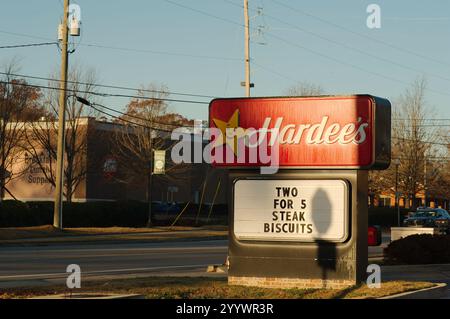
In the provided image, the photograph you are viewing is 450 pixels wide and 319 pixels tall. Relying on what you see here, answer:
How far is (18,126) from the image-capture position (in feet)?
203

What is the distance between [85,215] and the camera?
51.6 meters

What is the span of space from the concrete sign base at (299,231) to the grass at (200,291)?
1.78 feet

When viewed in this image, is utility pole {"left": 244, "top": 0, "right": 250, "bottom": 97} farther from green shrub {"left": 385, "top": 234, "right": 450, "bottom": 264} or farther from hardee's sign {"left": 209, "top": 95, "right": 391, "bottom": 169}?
hardee's sign {"left": 209, "top": 95, "right": 391, "bottom": 169}

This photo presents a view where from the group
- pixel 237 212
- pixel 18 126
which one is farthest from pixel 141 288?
pixel 18 126

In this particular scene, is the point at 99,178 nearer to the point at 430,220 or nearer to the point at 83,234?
the point at 83,234

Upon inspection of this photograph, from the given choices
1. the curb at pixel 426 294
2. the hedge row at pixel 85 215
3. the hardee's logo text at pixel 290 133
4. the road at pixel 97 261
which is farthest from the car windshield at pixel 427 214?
the hardee's logo text at pixel 290 133

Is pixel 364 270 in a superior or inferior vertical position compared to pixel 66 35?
inferior

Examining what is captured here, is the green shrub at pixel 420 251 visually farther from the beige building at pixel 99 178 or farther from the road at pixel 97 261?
the beige building at pixel 99 178

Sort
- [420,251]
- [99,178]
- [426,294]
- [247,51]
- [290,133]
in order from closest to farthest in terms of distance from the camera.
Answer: [426,294]
[290,133]
[420,251]
[247,51]
[99,178]

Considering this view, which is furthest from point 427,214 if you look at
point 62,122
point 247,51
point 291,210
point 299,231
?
point 299,231

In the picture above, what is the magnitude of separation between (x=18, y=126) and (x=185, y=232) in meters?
21.3

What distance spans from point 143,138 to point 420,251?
41237 mm

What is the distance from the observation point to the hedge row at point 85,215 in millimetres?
47594
